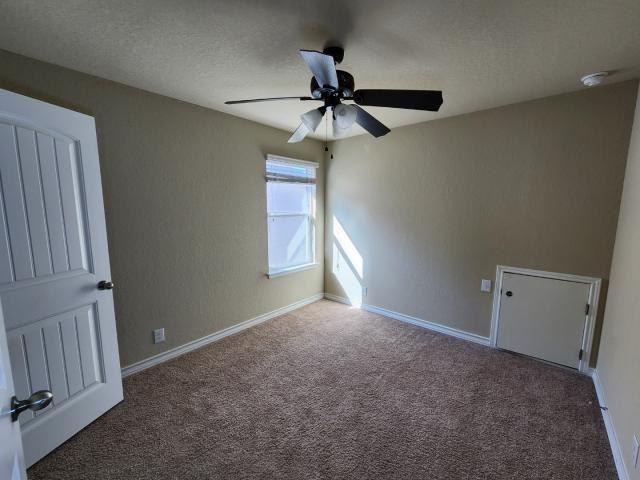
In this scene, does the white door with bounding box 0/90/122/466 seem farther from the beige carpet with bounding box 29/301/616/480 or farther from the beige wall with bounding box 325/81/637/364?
the beige wall with bounding box 325/81/637/364

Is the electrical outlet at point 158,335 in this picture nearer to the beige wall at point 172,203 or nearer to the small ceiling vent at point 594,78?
the beige wall at point 172,203

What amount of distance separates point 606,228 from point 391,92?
2098 mm

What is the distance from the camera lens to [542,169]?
8.28 feet

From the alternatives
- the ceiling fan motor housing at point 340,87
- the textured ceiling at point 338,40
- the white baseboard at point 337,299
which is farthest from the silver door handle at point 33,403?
the white baseboard at point 337,299

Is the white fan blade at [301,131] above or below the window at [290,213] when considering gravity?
above

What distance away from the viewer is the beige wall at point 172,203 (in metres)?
2.15

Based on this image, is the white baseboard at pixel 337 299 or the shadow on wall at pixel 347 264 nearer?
the shadow on wall at pixel 347 264

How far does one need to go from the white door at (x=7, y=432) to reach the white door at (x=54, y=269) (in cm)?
96

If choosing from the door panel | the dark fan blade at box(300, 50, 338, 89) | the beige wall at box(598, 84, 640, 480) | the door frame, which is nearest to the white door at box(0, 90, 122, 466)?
the door panel

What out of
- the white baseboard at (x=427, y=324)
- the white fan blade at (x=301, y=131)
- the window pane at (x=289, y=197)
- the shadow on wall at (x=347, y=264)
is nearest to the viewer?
the white fan blade at (x=301, y=131)

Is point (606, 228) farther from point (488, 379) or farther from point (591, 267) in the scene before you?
point (488, 379)

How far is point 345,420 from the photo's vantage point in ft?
6.35

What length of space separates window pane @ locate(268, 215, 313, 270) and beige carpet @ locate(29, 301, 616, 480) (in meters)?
1.19

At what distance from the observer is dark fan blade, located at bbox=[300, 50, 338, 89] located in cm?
134
